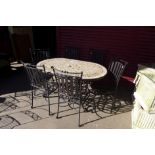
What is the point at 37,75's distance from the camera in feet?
12.8

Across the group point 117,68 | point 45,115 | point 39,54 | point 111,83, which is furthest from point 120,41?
point 45,115

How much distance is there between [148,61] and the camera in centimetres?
463

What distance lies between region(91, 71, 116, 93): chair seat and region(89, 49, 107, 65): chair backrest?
534 millimetres

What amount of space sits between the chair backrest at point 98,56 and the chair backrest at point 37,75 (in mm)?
1494

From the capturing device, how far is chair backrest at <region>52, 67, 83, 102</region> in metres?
3.48

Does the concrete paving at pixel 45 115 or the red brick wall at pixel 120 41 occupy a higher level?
the red brick wall at pixel 120 41

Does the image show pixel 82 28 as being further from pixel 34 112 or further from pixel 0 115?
pixel 0 115

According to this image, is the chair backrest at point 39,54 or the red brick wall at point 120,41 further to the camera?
the chair backrest at point 39,54

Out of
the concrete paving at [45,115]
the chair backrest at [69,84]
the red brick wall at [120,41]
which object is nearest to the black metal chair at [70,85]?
the chair backrest at [69,84]

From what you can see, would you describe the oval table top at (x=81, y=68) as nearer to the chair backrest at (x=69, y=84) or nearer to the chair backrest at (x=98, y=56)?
the chair backrest at (x=69, y=84)

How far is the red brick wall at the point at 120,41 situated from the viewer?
4.52 m

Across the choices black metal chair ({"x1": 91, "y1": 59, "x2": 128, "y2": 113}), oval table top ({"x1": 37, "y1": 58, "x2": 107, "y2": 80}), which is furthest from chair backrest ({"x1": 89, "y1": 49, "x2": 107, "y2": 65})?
oval table top ({"x1": 37, "y1": 58, "x2": 107, "y2": 80})
